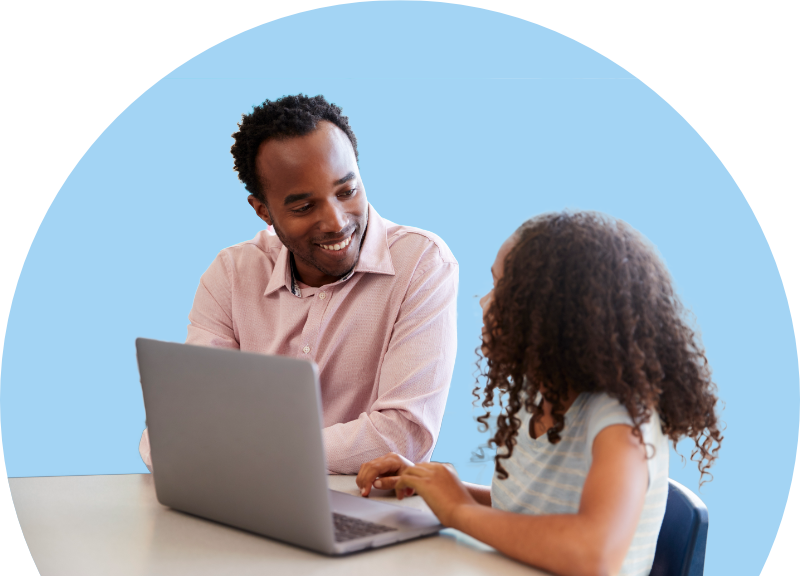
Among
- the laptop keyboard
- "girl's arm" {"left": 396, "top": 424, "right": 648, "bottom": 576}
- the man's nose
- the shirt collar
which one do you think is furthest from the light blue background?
"girl's arm" {"left": 396, "top": 424, "right": 648, "bottom": 576}

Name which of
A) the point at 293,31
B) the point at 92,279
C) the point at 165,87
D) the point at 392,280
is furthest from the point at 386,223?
the point at 92,279

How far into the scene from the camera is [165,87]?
250 cm

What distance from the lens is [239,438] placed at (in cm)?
101

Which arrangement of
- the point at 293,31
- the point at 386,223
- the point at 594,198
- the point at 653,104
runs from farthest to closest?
1. the point at 594,198
2. the point at 653,104
3. the point at 293,31
4. the point at 386,223

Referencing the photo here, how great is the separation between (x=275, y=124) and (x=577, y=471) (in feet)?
3.48

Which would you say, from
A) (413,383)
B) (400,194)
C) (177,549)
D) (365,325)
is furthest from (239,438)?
(400,194)

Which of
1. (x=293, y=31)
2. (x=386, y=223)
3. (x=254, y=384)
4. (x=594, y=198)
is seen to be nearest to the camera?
(x=254, y=384)

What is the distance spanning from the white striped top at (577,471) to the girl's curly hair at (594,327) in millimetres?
22

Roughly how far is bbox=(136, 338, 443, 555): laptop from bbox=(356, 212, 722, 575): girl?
0.45 feet

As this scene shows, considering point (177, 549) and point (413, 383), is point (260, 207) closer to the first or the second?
point (413, 383)

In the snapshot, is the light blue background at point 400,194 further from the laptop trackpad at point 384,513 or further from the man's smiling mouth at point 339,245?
the laptop trackpad at point 384,513

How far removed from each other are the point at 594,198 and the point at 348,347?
109 centimetres

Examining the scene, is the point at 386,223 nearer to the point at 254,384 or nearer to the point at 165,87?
the point at 254,384

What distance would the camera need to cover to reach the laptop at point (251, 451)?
933 millimetres
